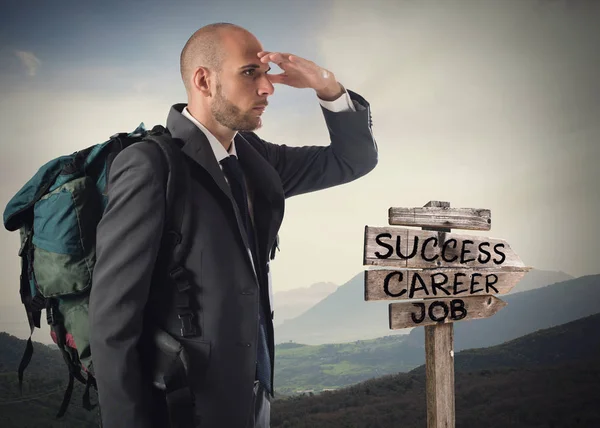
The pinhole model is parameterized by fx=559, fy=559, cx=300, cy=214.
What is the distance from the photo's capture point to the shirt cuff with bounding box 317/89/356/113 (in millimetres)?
2273

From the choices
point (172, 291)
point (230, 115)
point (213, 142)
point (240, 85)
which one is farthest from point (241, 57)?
point (172, 291)

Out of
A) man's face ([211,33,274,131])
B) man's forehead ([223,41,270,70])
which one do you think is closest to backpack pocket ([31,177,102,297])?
man's face ([211,33,274,131])

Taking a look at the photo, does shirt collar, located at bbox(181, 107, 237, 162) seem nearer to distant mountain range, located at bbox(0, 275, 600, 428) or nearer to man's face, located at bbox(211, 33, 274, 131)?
man's face, located at bbox(211, 33, 274, 131)

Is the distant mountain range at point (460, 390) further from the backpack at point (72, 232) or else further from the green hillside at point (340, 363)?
the green hillside at point (340, 363)

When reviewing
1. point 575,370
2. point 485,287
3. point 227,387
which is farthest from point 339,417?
point 227,387

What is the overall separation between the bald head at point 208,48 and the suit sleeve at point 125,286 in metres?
0.43

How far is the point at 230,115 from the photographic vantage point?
6.31 feet

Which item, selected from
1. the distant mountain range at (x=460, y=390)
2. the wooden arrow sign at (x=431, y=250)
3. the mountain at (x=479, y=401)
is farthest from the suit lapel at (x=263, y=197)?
the mountain at (x=479, y=401)

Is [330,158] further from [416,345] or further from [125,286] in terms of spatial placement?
[416,345]

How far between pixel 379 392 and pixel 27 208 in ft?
26.8

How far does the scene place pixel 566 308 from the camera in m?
17.3

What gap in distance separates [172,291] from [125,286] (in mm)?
156

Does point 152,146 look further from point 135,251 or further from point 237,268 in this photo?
point 237,268

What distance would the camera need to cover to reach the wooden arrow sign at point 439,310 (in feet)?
9.18
